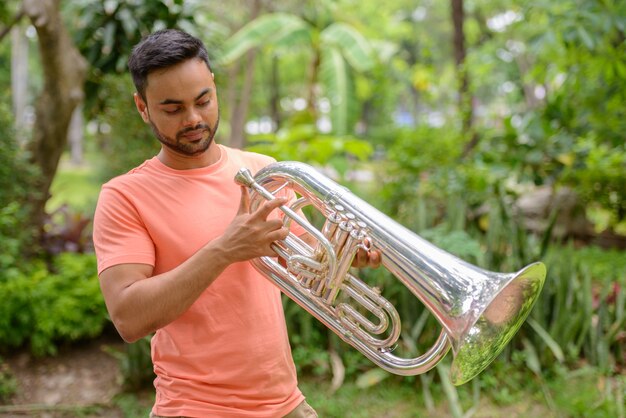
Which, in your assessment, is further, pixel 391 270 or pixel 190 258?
pixel 391 270

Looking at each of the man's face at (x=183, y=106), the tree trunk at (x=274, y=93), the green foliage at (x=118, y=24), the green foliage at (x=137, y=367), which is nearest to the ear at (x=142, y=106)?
the man's face at (x=183, y=106)

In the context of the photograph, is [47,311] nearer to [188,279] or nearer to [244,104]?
[188,279]

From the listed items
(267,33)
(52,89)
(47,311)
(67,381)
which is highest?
(267,33)

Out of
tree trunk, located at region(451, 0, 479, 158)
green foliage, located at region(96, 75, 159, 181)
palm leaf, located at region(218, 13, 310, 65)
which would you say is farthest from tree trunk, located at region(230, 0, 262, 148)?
green foliage, located at region(96, 75, 159, 181)

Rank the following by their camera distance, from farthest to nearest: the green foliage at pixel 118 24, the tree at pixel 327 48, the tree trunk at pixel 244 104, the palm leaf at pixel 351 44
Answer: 1. the tree trunk at pixel 244 104
2. the palm leaf at pixel 351 44
3. the tree at pixel 327 48
4. the green foliage at pixel 118 24

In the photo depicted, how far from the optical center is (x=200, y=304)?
1.42 meters

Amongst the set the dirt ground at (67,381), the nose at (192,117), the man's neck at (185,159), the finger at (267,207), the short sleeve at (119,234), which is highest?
the nose at (192,117)

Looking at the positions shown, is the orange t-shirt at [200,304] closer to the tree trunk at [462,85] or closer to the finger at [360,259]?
the finger at [360,259]

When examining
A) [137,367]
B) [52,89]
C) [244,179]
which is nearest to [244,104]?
[52,89]

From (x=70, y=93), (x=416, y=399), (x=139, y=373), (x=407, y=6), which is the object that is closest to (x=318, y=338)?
(x=416, y=399)

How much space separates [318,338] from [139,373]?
3.48ft

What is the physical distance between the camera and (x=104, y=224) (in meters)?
1.37

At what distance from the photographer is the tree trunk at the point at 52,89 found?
385 centimetres

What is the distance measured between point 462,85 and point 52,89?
13.5ft
